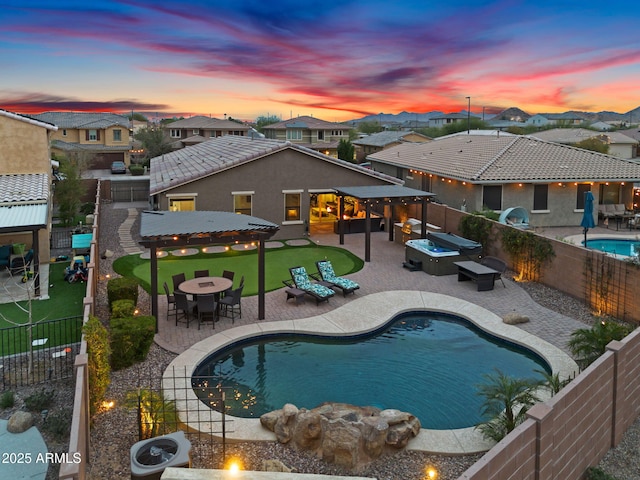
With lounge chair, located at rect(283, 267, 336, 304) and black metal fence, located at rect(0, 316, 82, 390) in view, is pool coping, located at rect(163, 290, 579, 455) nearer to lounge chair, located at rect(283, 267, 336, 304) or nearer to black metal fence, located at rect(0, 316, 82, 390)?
lounge chair, located at rect(283, 267, 336, 304)

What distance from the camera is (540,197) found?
29344 millimetres

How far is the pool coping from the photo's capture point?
30.7 ft

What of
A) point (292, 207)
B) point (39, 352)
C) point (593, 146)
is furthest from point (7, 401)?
point (593, 146)

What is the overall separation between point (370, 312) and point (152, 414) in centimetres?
847

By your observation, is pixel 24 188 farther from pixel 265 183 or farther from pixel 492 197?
pixel 492 197

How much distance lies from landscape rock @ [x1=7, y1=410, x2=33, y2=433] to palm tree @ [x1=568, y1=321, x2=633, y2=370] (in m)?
11.6

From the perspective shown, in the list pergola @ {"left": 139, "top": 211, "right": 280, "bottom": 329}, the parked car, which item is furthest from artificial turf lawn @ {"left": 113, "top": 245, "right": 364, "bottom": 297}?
the parked car

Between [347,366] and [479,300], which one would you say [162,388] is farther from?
[479,300]

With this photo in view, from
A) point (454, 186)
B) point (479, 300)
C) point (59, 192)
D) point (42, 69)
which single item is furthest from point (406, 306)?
point (42, 69)

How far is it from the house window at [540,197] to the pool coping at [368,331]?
46.3ft

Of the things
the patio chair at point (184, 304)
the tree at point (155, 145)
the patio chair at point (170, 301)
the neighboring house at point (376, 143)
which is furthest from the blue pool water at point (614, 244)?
the tree at point (155, 145)

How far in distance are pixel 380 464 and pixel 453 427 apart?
221 centimetres

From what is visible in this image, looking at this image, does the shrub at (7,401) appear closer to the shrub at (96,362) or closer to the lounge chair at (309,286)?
the shrub at (96,362)

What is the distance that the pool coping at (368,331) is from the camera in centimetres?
935
